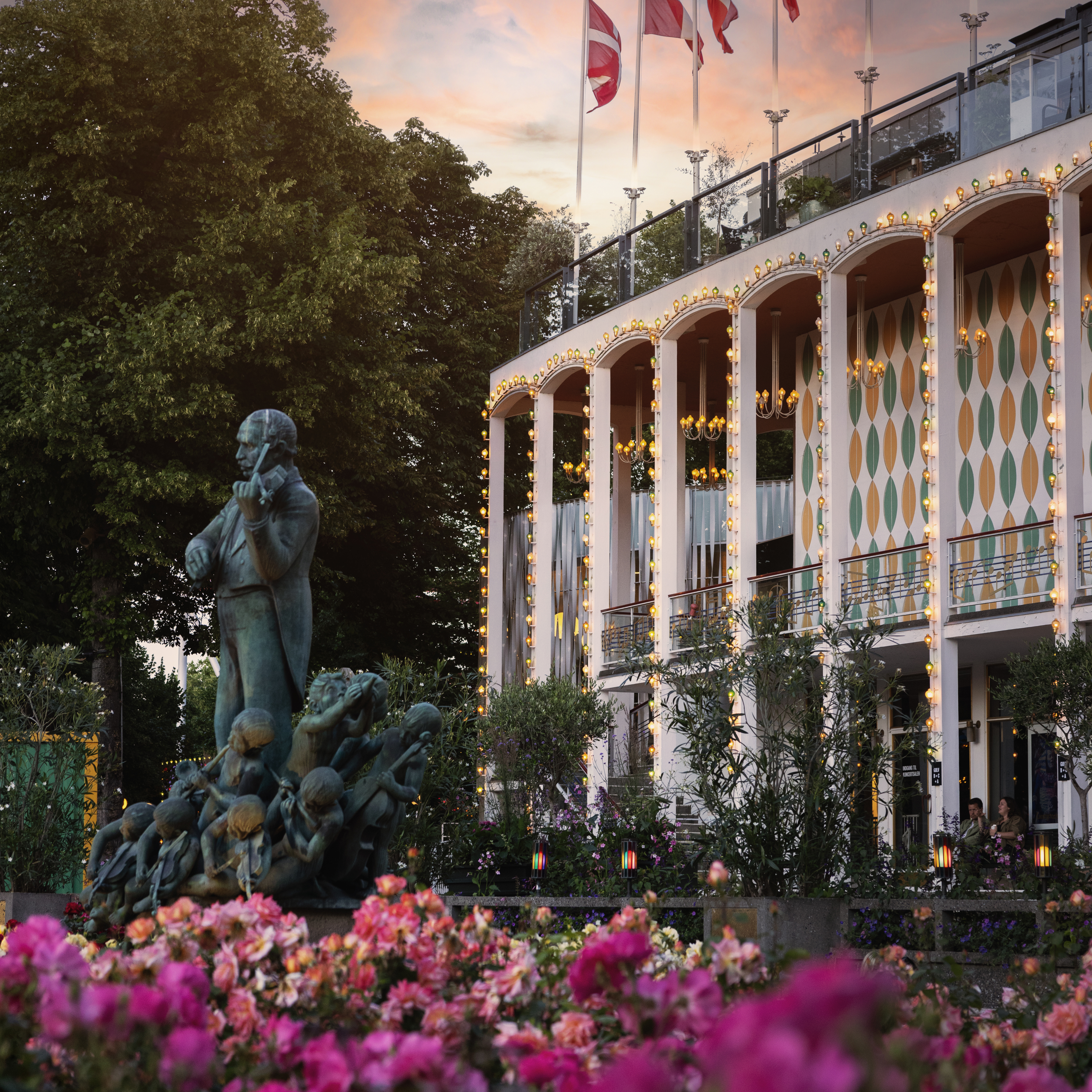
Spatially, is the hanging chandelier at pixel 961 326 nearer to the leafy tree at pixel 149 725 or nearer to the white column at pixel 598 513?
the white column at pixel 598 513

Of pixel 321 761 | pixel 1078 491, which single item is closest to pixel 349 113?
pixel 1078 491

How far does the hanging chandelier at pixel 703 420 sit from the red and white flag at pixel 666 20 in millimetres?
4918

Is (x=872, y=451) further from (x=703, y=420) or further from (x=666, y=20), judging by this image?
(x=666, y=20)

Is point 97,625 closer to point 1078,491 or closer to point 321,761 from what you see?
point 1078,491

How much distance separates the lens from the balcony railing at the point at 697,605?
23562 millimetres

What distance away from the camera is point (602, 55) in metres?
27.4

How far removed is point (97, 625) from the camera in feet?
74.7

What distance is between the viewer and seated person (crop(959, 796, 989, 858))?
1347cm

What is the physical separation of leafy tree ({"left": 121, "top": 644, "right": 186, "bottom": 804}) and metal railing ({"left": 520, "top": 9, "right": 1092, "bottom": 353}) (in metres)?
14.8

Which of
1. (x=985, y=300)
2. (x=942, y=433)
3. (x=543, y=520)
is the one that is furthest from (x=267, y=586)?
(x=543, y=520)

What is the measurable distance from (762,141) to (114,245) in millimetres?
20811

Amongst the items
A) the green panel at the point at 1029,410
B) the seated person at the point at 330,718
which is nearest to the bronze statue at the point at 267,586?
the seated person at the point at 330,718

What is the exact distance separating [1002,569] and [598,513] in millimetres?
8018

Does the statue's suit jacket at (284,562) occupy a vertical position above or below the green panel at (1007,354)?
below
